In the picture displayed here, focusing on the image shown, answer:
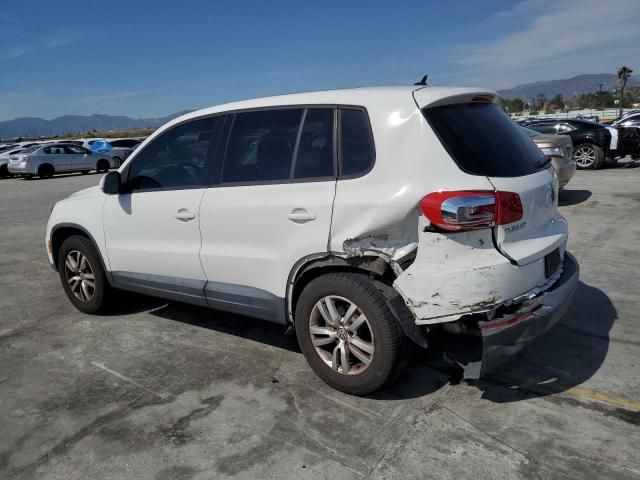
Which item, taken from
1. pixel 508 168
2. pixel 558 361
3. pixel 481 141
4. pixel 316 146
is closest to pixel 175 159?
pixel 316 146

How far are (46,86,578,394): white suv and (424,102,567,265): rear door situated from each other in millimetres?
10

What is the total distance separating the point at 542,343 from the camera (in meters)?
3.89

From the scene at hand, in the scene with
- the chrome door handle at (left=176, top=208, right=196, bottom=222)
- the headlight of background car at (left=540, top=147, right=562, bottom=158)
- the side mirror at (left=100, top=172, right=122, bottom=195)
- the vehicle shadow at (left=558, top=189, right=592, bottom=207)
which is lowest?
the vehicle shadow at (left=558, top=189, right=592, bottom=207)

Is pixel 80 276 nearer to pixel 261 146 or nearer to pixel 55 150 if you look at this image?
pixel 261 146

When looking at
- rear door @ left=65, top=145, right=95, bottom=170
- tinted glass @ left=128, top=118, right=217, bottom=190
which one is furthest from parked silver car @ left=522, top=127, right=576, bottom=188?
rear door @ left=65, top=145, right=95, bottom=170

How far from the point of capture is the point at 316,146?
3342 mm

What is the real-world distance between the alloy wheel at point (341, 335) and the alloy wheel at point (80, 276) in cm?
260

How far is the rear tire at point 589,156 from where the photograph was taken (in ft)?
45.7

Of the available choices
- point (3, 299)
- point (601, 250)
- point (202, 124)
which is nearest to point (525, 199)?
point (202, 124)

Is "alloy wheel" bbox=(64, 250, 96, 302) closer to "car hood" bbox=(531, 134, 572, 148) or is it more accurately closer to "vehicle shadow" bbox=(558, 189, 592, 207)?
"car hood" bbox=(531, 134, 572, 148)

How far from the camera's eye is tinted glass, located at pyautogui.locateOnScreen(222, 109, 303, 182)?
11.4ft

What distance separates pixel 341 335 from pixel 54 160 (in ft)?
80.1

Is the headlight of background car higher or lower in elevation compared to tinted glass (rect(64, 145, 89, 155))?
lower

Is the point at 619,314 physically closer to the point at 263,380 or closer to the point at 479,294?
the point at 479,294
